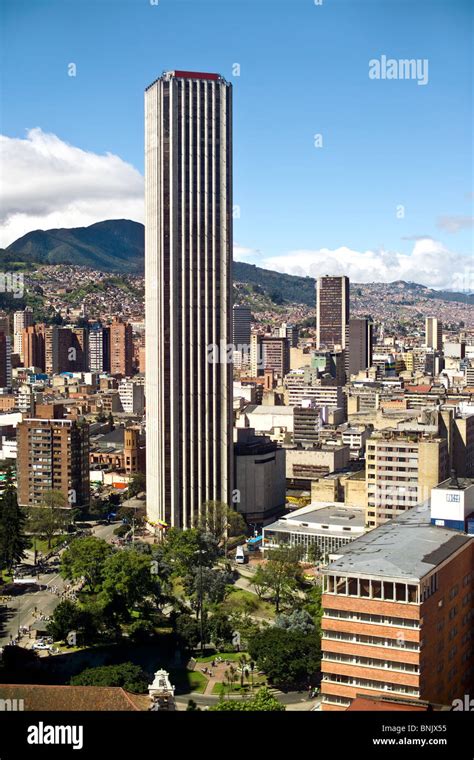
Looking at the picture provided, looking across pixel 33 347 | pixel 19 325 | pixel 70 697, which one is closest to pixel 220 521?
pixel 70 697

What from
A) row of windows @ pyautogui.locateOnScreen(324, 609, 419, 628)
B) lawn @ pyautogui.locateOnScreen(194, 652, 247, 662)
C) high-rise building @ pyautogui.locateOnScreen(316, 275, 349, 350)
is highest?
high-rise building @ pyautogui.locateOnScreen(316, 275, 349, 350)

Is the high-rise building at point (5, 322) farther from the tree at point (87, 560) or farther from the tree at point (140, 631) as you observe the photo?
the tree at point (140, 631)

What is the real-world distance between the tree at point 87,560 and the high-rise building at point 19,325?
48154mm

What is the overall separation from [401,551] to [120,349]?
55.2 meters

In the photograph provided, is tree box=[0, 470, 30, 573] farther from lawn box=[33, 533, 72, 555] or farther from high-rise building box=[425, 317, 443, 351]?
high-rise building box=[425, 317, 443, 351]

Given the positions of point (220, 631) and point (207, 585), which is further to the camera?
point (207, 585)

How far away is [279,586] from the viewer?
19.9 m

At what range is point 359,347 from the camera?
72.1 m

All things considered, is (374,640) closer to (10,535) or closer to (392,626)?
(392,626)

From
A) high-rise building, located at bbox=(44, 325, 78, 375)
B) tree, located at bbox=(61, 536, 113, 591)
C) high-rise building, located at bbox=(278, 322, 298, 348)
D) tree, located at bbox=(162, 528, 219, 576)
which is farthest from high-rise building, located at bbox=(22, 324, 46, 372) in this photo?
tree, located at bbox=(61, 536, 113, 591)

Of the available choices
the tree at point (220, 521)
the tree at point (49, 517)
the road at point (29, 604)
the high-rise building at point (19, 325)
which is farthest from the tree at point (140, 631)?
the high-rise building at point (19, 325)

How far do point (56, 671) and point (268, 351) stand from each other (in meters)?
55.7

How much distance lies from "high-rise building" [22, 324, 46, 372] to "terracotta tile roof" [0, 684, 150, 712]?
55.5m

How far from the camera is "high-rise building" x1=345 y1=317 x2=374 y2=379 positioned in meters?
71.4
